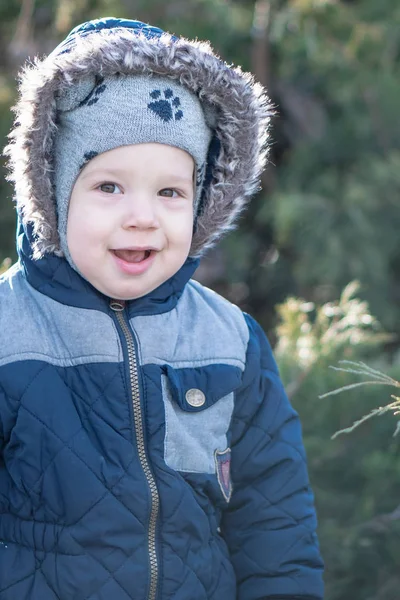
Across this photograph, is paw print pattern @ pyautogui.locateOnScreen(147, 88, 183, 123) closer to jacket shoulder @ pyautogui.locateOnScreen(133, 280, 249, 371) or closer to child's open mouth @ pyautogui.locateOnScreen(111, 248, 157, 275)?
child's open mouth @ pyautogui.locateOnScreen(111, 248, 157, 275)

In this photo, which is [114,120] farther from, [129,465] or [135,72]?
[129,465]

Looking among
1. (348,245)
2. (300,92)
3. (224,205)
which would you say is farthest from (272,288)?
(224,205)

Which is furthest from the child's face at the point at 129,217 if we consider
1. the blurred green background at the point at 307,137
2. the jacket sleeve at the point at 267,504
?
the blurred green background at the point at 307,137

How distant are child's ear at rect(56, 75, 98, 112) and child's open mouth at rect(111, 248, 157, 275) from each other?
13.4 inches

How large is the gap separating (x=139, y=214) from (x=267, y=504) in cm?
79

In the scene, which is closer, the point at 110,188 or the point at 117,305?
the point at 110,188

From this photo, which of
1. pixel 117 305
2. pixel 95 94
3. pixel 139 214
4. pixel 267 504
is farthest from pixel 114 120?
pixel 267 504

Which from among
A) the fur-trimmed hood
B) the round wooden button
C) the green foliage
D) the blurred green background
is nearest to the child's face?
the fur-trimmed hood

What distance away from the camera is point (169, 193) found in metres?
2.12

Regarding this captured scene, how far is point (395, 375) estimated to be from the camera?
331 centimetres

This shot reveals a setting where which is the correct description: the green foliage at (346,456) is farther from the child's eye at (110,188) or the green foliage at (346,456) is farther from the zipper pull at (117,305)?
the child's eye at (110,188)

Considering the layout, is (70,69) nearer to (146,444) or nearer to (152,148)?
(152,148)

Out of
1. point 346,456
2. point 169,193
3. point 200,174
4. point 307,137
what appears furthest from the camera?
point 307,137

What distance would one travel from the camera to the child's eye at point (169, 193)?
2.11 m
